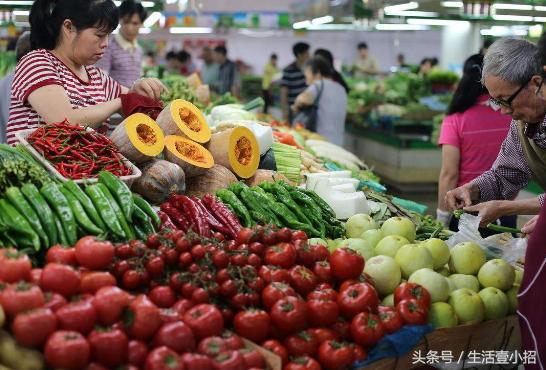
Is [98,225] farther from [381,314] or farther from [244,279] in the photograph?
[381,314]

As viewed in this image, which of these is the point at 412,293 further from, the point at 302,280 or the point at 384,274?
the point at 302,280

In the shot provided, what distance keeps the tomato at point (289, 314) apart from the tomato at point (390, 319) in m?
0.33

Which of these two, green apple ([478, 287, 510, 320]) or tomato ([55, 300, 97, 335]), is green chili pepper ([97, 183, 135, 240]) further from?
green apple ([478, 287, 510, 320])

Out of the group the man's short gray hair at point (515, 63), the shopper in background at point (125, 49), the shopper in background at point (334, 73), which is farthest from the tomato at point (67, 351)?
the shopper in background at point (334, 73)

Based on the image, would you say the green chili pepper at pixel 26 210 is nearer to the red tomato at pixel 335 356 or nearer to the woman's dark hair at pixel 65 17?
the red tomato at pixel 335 356

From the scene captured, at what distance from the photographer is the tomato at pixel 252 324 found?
2.36m

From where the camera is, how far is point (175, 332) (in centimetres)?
214

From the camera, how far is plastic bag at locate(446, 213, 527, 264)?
3.59m

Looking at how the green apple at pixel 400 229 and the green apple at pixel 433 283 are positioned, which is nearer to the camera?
the green apple at pixel 433 283

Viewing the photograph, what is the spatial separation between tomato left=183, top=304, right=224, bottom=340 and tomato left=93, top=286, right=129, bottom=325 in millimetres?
222

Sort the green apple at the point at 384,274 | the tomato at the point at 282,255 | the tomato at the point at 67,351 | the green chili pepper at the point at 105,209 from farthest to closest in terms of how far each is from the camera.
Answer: the green apple at the point at 384,274
the green chili pepper at the point at 105,209
the tomato at the point at 282,255
the tomato at the point at 67,351

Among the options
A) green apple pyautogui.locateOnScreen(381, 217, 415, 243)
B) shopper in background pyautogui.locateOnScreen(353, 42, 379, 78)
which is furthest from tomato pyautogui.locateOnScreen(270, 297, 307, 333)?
shopper in background pyautogui.locateOnScreen(353, 42, 379, 78)

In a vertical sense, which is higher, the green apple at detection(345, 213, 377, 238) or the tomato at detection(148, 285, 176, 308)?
the tomato at detection(148, 285, 176, 308)

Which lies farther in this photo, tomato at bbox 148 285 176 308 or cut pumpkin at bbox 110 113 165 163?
cut pumpkin at bbox 110 113 165 163
